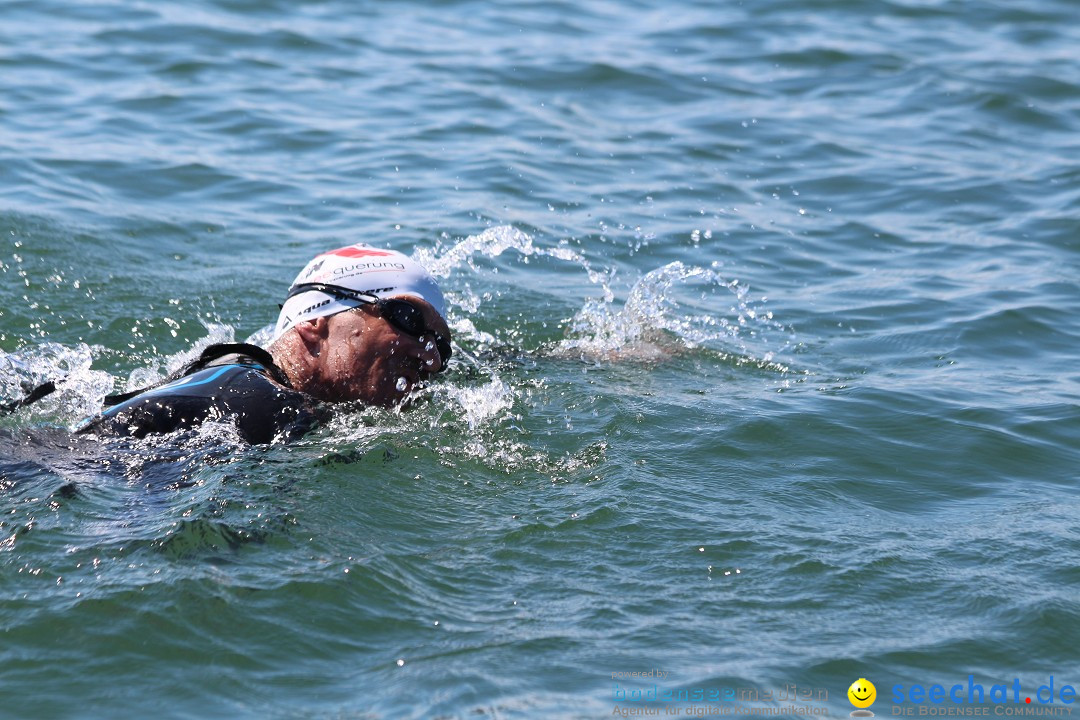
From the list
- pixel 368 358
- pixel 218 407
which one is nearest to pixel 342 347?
pixel 368 358

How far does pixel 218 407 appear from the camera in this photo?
5188mm

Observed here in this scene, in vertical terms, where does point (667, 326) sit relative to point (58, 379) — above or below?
below

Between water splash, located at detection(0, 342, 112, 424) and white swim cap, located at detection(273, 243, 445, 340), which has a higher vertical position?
white swim cap, located at detection(273, 243, 445, 340)

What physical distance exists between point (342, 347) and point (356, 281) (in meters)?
0.30

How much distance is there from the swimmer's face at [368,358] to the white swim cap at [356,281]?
3.5 inches

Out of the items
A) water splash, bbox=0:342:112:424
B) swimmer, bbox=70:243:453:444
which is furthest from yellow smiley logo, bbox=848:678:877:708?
water splash, bbox=0:342:112:424

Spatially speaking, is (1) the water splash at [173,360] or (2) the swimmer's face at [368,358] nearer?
(2) the swimmer's face at [368,358]

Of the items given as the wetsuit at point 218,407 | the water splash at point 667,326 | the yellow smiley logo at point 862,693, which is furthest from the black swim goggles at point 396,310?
the yellow smiley logo at point 862,693

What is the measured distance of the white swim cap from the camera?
18.9 ft

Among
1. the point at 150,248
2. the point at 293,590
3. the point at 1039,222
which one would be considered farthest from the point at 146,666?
the point at 1039,222

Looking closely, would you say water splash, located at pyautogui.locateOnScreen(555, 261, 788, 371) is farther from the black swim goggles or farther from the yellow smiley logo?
the yellow smiley logo

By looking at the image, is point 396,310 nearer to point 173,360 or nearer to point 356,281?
point 356,281

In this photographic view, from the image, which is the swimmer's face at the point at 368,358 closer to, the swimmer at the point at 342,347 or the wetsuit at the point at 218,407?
the swimmer at the point at 342,347

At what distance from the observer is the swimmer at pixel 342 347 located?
17.8ft
